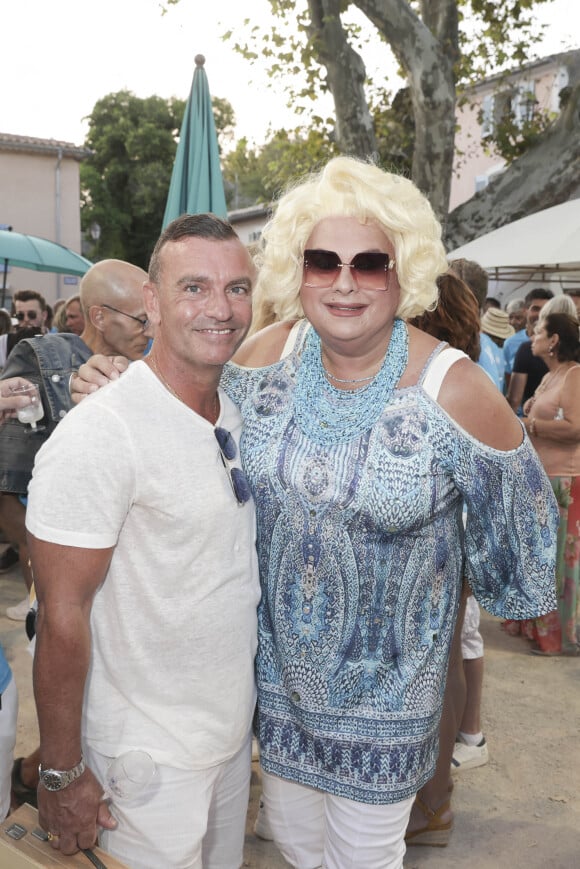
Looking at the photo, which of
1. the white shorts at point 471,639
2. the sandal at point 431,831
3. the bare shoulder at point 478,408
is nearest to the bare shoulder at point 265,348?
the bare shoulder at point 478,408

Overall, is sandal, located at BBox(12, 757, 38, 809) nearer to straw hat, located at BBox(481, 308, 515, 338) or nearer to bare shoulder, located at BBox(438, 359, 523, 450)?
bare shoulder, located at BBox(438, 359, 523, 450)

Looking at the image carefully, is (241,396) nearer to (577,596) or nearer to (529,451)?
(529,451)

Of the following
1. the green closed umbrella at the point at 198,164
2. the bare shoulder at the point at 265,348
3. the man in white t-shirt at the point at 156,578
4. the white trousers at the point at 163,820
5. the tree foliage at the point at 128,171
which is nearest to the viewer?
the man in white t-shirt at the point at 156,578

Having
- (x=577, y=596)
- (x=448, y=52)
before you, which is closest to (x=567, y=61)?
(x=448, y=52)

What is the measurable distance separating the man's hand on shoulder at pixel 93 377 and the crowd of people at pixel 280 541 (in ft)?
0.04

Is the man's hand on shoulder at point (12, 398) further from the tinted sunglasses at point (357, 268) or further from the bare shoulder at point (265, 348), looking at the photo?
the tinted sunglasses at point (357, 268)

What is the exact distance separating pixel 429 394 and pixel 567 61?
500 inches

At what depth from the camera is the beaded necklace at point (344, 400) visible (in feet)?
6.68

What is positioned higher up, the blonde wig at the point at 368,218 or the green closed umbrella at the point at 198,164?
Result: the green closed umbrella at the point at 198,164

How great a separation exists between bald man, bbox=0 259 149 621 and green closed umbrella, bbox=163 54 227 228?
160 centimetres

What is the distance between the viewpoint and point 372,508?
6.41 ft

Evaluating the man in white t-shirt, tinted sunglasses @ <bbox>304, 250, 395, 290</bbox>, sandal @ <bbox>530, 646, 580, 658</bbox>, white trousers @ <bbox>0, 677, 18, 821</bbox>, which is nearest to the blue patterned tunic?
the man in white t-shirt

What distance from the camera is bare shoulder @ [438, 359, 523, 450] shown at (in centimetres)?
198

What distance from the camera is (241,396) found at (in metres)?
2.24
